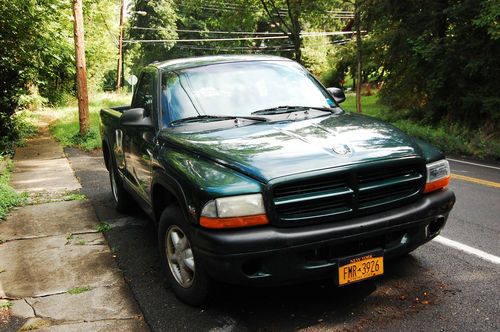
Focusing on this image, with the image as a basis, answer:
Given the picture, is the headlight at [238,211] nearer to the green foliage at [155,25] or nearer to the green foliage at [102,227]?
the green foliage at [102,227]

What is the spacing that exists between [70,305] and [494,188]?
6240mm

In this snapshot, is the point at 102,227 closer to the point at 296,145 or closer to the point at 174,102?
the point at 174,102

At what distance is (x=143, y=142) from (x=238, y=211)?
178 centimetres

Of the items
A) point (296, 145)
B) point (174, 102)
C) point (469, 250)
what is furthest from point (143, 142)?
point (469, 250)

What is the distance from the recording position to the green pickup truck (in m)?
3.03

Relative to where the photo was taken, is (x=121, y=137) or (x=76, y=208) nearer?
(x=121, y=137)

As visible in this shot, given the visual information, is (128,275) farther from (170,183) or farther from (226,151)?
(226,151)

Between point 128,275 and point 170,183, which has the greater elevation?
point 170,183

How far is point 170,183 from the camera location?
354 centimetres

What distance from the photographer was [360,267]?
3205mm

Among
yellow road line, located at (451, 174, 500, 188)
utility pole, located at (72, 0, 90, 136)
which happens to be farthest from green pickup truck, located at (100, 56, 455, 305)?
utility pole, located at (72, 0, 90, 136)

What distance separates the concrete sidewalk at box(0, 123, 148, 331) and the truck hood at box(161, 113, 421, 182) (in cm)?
137

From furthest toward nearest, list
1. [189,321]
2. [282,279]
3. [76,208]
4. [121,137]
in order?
[76,208]
[121,137]
[189,321]
[282,279]

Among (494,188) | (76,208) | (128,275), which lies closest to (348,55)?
(494,188)
